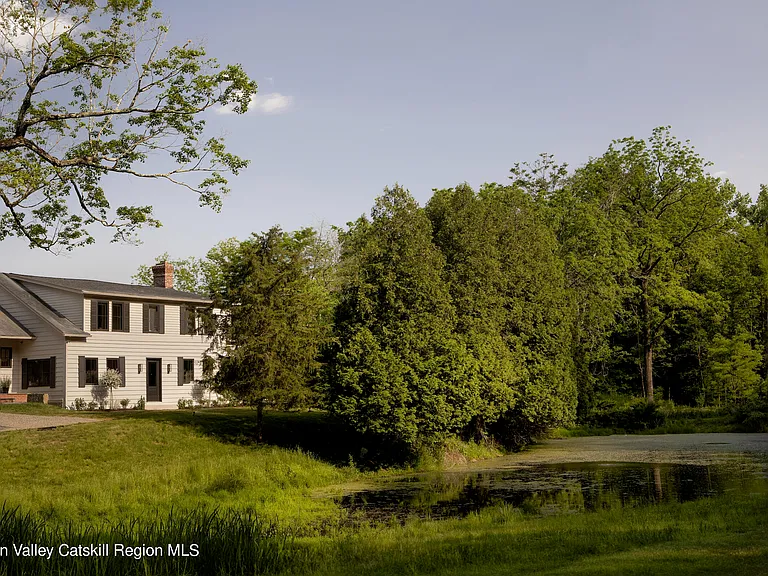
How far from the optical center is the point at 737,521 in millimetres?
13648

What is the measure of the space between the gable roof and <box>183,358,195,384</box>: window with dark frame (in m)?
6.92

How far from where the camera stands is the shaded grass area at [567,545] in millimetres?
10336

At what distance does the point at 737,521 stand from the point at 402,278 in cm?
1620

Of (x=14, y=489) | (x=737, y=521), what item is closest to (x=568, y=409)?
(x=737, y=521)

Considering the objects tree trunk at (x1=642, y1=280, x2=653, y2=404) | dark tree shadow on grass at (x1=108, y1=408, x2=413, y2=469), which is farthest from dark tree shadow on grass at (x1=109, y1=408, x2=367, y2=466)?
tree trunk at (x1=642, y1=280, x2=653, y2=404)

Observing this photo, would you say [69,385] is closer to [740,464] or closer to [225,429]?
[225,429]

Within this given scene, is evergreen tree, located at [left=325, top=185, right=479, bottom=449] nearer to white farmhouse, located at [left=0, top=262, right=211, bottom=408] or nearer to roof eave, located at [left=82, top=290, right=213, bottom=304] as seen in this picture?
white farmhouse, located at [left=0, top=262, right=211, bottom=408]

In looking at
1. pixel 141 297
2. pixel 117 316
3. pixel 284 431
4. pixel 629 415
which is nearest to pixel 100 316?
pixel 117 316

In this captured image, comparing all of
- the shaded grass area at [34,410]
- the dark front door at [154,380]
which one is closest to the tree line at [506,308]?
the shaded grass area at [34,410]

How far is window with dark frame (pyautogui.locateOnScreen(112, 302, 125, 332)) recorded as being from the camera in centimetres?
3803

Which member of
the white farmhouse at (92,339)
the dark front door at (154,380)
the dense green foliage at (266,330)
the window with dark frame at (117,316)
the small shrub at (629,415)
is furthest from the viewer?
the small shrub at (629,415)

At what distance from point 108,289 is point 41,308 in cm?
309

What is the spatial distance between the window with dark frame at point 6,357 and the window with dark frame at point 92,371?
353cm

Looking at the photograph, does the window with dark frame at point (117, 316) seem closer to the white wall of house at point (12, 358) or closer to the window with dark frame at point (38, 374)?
the window with dark frame at point (38, 374)
